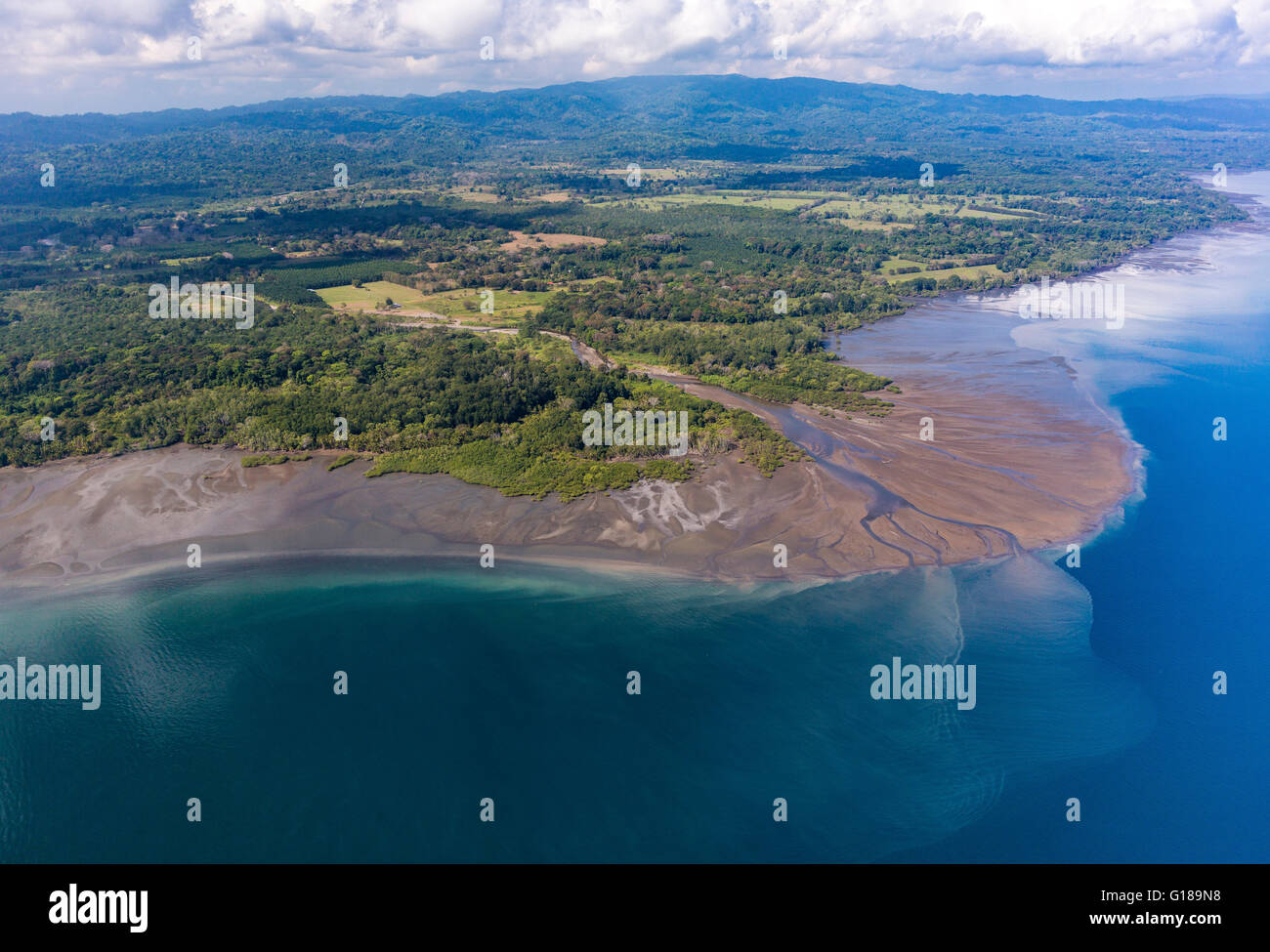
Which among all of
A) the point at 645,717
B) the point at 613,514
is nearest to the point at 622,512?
the point at 613,514

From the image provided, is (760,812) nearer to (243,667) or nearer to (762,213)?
(243,667)

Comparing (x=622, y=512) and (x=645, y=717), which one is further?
(x=622, y=512)

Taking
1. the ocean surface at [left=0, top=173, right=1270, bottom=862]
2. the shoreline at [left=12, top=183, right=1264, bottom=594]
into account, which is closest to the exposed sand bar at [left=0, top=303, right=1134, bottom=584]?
the shoreline at [left=12, top=183, right=1264, bottom=594]

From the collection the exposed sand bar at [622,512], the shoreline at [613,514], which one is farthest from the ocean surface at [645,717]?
the exposed sand bar at [622,512]

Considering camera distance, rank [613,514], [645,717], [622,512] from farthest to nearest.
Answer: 1. [622,512]
2. [613,514]
3. [645,717]

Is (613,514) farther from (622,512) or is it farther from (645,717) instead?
(645,717)

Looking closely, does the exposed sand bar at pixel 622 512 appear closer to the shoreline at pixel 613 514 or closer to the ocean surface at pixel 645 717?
the shoreline at pixel 613 514

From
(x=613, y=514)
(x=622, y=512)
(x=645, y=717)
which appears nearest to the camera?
(x=645, y=717)
